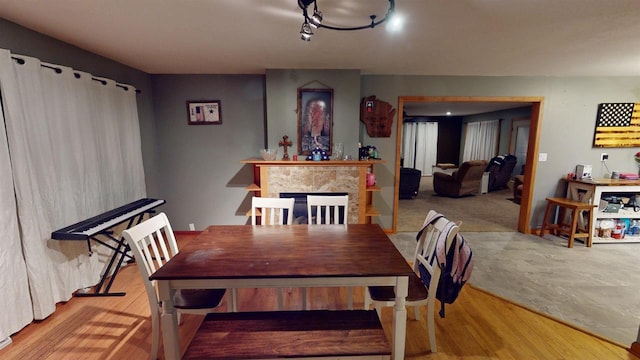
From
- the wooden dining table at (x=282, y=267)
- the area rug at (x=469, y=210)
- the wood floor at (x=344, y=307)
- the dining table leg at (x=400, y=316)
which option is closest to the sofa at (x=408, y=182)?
the area rug at (x=469, y=210)

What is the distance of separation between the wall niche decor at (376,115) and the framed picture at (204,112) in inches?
79.5

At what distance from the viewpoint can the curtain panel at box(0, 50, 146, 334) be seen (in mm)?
2031

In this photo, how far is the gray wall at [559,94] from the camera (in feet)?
12.8

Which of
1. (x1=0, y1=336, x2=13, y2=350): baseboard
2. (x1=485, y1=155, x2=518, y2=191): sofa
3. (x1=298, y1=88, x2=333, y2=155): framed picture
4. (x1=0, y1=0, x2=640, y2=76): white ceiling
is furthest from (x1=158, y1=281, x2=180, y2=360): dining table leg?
(x1=485, y1=155, x2=518, y2=191): sofa

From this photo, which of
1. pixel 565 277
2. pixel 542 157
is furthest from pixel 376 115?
pixel 565 277

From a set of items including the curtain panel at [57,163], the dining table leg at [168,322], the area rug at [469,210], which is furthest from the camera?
the area rug at [469,210]

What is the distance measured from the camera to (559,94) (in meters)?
3.95

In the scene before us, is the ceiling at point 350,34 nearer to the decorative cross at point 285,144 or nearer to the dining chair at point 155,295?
the decorative cross at point 285,144

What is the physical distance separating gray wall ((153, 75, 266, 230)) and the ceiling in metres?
0.38

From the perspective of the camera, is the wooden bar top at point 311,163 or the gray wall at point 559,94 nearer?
the wooden bar top at point 311,163

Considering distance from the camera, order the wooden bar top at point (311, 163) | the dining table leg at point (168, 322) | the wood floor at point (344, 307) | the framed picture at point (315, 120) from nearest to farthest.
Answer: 1. the dining table leg at point (168, 322)
2. the wood floor at point (344, 307)
3. the wooden bar top at point (311, 163)
4. the framed picture at point (315, 120)

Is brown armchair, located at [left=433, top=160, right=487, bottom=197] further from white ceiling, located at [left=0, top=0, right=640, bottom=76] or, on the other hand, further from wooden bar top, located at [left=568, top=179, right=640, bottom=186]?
white ceiling, located at [left=0, top=0, right=640, bottom=76]

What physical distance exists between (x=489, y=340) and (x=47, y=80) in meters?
3.94

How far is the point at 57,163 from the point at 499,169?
8.31 metres
